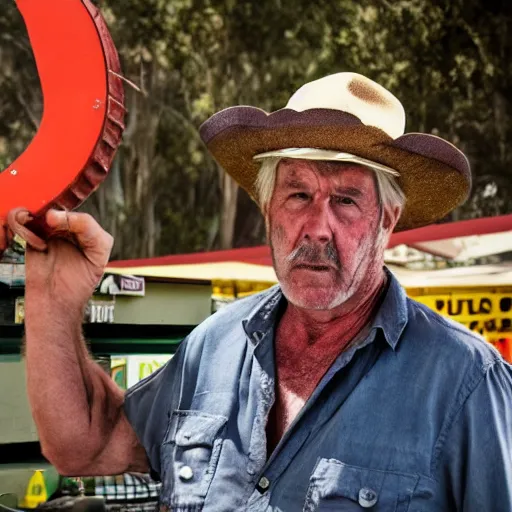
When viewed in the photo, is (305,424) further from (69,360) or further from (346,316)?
(69,360)

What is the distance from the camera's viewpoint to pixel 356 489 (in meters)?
1.76

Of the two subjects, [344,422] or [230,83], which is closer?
[344,422]

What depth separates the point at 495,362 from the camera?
5.92 feet

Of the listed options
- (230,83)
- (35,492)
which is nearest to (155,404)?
(35,492)

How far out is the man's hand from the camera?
2100 mm

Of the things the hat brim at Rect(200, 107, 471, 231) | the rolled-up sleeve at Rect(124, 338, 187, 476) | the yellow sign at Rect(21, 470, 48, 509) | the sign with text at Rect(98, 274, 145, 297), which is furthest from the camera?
the sign with text at Rect(98, 274, 145, 297)

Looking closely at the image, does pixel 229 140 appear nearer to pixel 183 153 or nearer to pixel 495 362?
pixel 495 362

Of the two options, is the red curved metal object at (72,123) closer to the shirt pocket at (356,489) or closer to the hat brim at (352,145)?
the hat brim at (352,145)

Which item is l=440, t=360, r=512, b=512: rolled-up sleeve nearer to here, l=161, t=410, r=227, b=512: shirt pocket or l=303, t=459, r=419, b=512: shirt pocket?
l=303, t=459, r=419, b=512: shirt pocket

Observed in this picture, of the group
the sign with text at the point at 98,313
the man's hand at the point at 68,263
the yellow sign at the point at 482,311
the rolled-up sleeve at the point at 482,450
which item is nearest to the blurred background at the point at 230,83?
the sign with text at the point at 98,313

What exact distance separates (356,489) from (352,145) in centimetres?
69

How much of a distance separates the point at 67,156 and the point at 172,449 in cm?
72

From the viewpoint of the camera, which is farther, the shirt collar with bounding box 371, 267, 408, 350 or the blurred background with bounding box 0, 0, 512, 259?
the blurred background with bounding box 0, 0, 512, 259

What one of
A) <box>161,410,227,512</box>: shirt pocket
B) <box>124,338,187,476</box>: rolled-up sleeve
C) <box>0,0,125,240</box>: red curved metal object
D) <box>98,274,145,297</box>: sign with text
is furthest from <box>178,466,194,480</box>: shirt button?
<box>98,274,145,297</box>: sign with text
